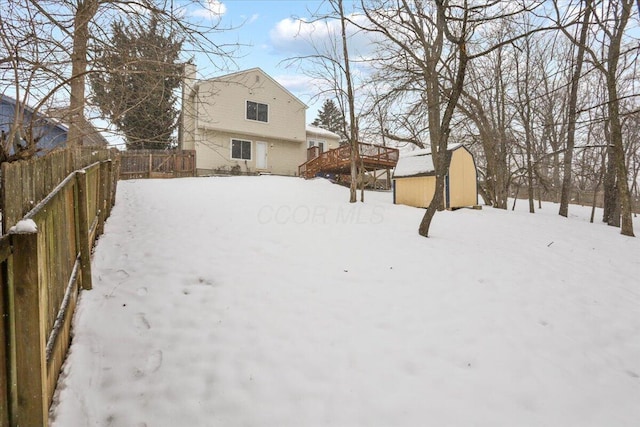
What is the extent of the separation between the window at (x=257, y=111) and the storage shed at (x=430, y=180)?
1061 cm

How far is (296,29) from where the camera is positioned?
9016 mm

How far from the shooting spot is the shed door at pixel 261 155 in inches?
771

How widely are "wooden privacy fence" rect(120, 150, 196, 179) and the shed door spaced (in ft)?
13.3

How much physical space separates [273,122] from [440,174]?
1538cm

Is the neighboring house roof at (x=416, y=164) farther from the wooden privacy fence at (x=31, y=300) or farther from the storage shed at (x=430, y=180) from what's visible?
the wooden privacy fence at (x=31, y=300)

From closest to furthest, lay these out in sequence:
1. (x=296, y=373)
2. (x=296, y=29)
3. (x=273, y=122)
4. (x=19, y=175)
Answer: (x=19, y=175), (x=296, y=373), (x=296, y=29), (x=273, y=122)

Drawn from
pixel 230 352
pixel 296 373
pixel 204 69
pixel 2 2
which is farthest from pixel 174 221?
pixel 296 373

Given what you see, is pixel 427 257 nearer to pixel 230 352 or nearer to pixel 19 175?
pixel 230 352

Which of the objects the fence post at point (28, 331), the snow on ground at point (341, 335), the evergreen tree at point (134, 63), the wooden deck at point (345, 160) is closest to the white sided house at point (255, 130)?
the wooden deck at point (345, 160)

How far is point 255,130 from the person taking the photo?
1897cm

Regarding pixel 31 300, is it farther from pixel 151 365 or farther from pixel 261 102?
pixel 261 102

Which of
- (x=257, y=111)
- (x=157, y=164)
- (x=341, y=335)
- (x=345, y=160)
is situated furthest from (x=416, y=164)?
(x=157, y=164)

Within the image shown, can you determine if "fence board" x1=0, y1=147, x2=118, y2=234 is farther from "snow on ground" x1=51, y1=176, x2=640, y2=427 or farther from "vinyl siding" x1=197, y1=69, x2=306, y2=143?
"vinyl siding" x1=197, y1=69, x2=306, y2=143

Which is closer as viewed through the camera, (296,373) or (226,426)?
(226,426)
